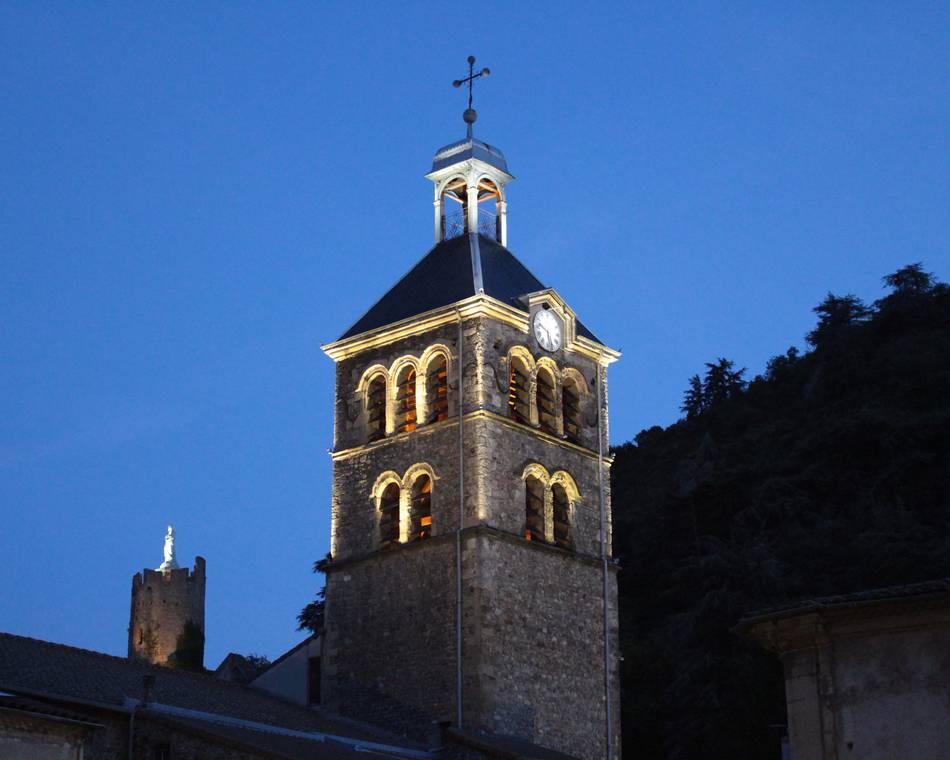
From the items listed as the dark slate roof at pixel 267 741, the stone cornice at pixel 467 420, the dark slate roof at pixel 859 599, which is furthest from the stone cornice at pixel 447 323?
the dark slate roof at pixel 859 599

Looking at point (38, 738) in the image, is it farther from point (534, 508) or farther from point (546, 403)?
point (546, 403)

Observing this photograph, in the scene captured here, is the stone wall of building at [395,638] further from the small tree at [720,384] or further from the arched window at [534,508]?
the small tree at [720,384]

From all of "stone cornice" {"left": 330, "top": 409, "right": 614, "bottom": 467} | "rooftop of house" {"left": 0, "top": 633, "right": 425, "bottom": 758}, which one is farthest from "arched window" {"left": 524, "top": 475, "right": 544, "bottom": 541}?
"rooftop of house" {"left": 0, "top": 633, "right": 425, "bottom": 758}

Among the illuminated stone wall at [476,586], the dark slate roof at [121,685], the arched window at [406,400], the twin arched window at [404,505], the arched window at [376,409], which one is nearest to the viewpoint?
the dark slate roof at [121,685]

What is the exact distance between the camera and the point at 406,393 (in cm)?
3928

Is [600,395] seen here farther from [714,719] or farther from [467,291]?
[714,719]

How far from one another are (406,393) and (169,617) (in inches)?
824

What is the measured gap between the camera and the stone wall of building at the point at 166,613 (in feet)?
183

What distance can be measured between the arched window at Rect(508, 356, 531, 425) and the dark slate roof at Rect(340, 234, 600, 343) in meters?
1.38

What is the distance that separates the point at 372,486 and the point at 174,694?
854 centimetres

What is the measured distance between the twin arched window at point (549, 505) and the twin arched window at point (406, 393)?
8.30ft

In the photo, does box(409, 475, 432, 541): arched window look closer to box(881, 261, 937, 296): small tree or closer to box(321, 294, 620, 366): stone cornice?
box(321, 294, 620, 366): stone cornice

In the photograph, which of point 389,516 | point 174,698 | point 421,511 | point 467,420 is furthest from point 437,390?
point 174,698

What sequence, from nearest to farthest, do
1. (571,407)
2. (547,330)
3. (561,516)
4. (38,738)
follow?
(38,738) < (561,516) < (547,330) < (571,407)
